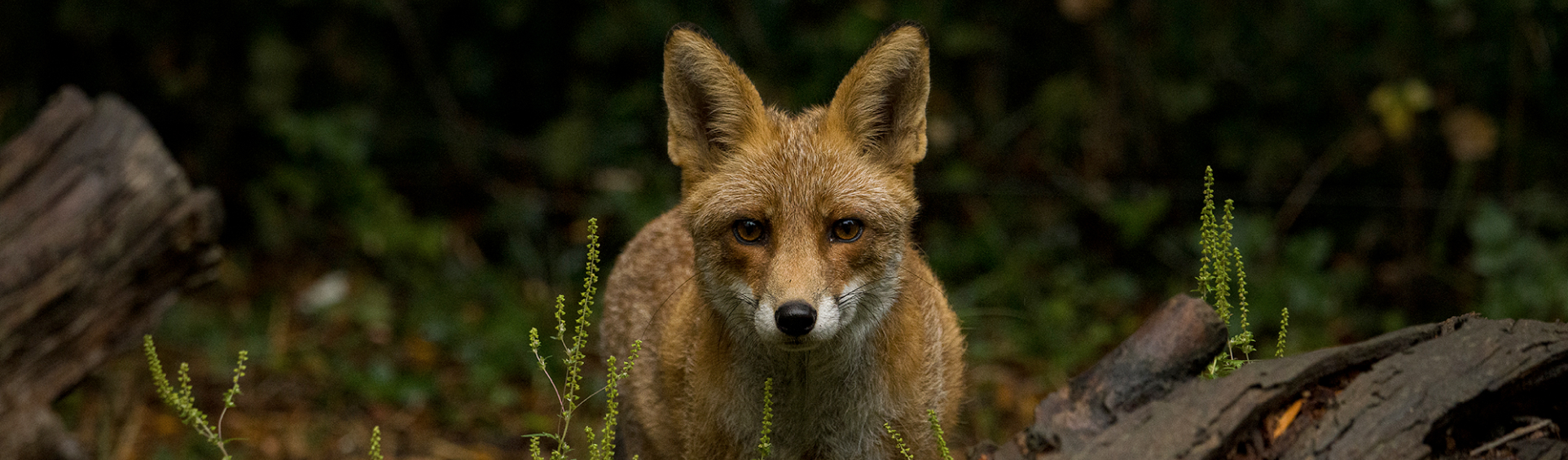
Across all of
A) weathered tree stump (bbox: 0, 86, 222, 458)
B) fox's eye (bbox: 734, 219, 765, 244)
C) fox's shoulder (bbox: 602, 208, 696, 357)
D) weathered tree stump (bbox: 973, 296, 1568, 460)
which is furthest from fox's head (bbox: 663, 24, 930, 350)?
weathered tree stump (bbox: 0, 86, 222, 458)

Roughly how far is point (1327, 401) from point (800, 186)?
1.61m

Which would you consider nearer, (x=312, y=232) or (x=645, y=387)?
(x=645, y=387)

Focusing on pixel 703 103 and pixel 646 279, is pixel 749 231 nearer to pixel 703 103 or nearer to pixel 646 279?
pixel 703 103

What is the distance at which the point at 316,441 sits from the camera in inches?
243

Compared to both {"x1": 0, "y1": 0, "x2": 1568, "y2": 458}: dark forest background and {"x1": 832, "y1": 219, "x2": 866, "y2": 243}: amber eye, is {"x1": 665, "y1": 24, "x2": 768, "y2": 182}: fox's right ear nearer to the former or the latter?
{"x1": 832, "y1": 219, "x2": 866, "y2": 243}: amber eye

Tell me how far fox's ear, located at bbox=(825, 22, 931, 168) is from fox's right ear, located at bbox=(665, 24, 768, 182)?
11.8 inches

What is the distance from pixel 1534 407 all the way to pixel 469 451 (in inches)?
188

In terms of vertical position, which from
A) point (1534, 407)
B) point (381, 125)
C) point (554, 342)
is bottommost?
point (1534, 407)

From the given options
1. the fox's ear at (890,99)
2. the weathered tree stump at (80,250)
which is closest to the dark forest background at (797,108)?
the weathered tree stump at (80,250)

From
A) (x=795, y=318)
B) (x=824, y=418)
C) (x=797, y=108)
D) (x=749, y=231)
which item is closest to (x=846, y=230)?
(x=749, y=231)

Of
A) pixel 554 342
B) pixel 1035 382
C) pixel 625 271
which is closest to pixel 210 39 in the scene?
pixel 554 342

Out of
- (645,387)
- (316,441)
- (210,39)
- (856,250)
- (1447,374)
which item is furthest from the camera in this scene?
(210,39)

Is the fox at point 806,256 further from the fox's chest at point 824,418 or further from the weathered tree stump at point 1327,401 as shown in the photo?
the weathered tree stump at point 1327,401

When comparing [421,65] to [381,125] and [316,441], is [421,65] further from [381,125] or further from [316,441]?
[316,441]
